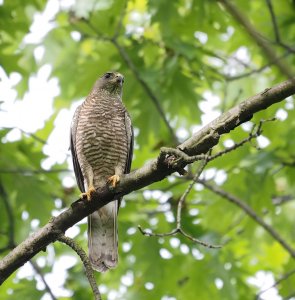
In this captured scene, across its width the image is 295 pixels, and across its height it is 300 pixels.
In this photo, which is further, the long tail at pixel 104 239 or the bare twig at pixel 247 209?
the bare twig at pixel 247 209

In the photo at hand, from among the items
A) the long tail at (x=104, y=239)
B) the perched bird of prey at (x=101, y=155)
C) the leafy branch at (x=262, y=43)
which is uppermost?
the perched bird of prey at (x=101, y=155)

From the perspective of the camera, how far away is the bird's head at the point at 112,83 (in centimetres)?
707

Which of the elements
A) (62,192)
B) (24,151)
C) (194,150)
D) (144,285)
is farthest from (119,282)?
(194,150)

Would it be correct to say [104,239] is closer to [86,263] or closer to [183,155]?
[86,263]

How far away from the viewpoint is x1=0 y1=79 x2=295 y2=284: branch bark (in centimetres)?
382

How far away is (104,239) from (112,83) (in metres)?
1.95

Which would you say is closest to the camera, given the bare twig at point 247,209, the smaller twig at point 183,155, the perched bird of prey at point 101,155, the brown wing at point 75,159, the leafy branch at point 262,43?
the leafy branch at point 262,43

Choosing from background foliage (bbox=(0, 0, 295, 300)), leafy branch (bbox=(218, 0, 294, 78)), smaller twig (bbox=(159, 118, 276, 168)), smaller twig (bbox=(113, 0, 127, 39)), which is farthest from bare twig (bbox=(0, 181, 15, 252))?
leafy branch (bbox=(218, 0, 294, 78))

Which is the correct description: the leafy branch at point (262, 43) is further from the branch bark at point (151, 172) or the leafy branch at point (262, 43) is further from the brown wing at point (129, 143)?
the brown wing at point (129, 143)

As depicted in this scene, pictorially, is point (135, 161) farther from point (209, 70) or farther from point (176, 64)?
point (209, 70)

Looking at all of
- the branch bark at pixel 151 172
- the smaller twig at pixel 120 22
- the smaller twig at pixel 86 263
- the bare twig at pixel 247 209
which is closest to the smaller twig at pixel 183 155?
the branch bark at pixel 151 172

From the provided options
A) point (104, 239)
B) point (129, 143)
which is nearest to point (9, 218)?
point (104, 239)

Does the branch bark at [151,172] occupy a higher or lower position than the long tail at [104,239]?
lower

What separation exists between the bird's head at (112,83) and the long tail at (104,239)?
155 centimetres
